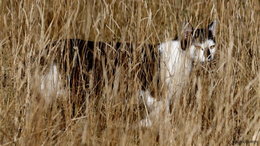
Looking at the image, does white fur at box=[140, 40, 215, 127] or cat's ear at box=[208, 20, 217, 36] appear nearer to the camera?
white fur at box=[140, 40, 215, 127]

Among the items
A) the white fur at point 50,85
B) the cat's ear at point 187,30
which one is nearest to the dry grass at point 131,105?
the white fur at point 50,85

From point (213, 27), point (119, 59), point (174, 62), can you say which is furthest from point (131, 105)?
point (213, 27)

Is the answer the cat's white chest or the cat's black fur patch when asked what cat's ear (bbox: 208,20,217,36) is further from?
the cat's black fur patch

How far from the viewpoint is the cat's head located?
3.62 m

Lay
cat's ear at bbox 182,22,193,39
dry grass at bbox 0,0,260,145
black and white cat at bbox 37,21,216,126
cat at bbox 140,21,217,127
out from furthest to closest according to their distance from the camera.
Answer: cat's ear at bbox 182,22,193,39, cat at bbox 140,21,217,127, black and white cat at bbox 37,21,216,126, dry grass at bbox 0,0,260,145

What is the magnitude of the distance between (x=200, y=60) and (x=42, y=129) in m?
1.25

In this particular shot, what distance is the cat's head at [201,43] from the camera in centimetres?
362

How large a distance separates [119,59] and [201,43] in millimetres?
510

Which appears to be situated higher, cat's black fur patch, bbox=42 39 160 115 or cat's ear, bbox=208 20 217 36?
cat's ear, bbox=208 20 217 36

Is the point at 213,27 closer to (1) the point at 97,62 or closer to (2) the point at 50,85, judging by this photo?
(1) the point at 97,62

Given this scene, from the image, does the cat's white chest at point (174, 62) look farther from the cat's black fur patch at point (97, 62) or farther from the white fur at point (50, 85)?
the white fur at point (50, 85)

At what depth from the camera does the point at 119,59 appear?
352 cm

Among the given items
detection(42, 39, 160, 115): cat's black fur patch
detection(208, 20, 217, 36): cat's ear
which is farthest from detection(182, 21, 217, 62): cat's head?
detection(42, 39, 160, 115): cat's black fur patch

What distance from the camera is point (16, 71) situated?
3223 millimetres
